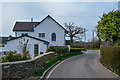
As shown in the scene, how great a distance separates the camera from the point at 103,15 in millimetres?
21797

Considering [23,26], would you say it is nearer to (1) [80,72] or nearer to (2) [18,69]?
(1) [80,72]

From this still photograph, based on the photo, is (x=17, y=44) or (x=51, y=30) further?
(x=51, y=30)

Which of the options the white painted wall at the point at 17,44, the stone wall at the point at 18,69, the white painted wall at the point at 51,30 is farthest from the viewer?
the white painted wall at the point at 51,30

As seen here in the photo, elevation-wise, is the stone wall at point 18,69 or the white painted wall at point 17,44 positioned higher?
the white painted wall at point 17,44

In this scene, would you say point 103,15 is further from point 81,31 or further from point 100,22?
point 81,31

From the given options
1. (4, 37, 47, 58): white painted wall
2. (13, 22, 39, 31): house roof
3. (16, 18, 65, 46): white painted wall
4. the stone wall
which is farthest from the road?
(13, 22, 39, 31): house roof

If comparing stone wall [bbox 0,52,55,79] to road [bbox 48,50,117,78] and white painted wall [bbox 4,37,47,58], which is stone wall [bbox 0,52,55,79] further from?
white painted wall [bbox 4,37,47,58]

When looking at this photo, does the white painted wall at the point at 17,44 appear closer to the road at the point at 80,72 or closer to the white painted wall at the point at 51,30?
the white painted wall at the point at 51,30

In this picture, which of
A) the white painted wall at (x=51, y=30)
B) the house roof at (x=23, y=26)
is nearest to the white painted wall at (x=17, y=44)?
the white painted wall at (x=51, y=30)

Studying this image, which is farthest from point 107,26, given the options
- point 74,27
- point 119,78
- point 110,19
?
point 74,27

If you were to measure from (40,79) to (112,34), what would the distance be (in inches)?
534

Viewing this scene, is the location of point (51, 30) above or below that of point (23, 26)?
below

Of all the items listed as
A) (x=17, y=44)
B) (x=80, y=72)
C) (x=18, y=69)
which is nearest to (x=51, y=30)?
(x=17, y=44)

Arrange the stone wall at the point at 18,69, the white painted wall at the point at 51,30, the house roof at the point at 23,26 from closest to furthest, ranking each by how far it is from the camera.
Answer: the stone wall at the point at 18,69, the white painted wall at the point at 51,30, the house roof at the point at 23,26
